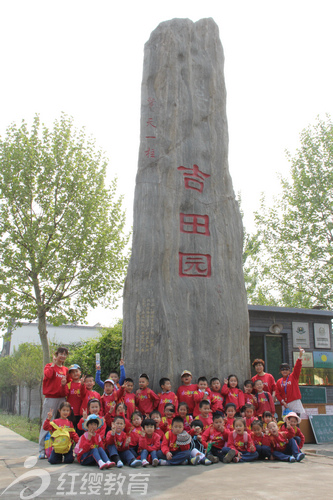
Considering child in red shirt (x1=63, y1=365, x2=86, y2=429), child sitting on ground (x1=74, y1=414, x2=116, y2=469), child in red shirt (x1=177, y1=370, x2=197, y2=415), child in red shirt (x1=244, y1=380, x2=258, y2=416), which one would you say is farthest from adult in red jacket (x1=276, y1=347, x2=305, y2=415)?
child sitting on ground (x1=74, y1=414, x2=116, y2=469)

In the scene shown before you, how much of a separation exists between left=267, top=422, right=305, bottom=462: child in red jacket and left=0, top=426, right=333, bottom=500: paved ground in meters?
0.35

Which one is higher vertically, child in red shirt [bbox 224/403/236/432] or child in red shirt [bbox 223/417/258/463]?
child in red shirt [bbox 224/403/236/432]

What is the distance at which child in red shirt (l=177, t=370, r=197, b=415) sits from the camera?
5.63 meters

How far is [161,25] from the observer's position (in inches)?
296

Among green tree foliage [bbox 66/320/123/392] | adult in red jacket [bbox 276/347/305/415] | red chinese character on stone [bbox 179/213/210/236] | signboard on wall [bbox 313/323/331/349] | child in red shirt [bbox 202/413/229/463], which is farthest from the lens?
green tree foliage [bbox 66/320/123/392]

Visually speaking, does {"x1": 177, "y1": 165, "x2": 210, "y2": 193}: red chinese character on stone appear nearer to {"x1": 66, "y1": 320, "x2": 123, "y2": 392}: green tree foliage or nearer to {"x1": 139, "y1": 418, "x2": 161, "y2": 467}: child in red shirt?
{"x1": 139, "y1": 418, "x2": 161, "y2": 467}: child in red shirt

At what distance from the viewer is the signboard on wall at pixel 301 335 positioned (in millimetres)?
9219

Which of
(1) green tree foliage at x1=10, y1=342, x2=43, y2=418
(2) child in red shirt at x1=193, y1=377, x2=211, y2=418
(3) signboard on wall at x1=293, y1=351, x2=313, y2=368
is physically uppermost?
(3) signboard on wall at x1=293, y1=351, x2=313, y2=368

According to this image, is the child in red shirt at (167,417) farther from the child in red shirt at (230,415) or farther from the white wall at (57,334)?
the white wall at (57,334)

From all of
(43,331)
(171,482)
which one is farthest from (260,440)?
(43,331)

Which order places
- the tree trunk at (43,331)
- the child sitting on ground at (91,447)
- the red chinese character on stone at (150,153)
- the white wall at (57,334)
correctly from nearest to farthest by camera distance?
the child sitting on ground at (91,447) < the red chinese character on stone at (150,153) < the tree trunk at (43,331) < the white wall at (57,334)

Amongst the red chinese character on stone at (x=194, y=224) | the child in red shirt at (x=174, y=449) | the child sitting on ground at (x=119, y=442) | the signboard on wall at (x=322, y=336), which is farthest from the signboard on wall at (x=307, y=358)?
the child sitting on ground at (x=119, y=442)

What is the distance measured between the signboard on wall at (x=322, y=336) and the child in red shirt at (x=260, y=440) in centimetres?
483

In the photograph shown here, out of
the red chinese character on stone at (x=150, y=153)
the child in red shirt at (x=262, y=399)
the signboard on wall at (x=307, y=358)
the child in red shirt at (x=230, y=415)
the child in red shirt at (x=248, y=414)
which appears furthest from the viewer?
the signboard on wall at (x=307, y=358)
